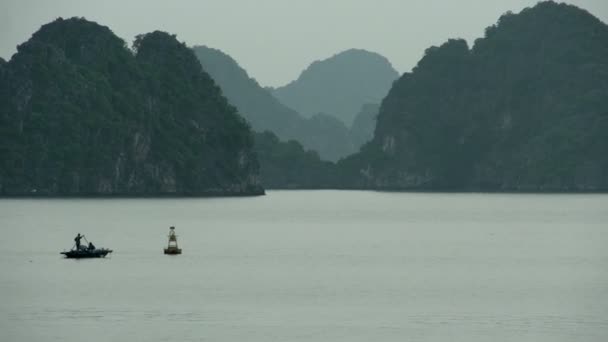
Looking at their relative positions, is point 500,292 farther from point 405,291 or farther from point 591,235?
point 591,235

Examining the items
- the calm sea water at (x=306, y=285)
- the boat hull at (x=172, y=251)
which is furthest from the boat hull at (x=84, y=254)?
the boat hull at (x=172, y=251)

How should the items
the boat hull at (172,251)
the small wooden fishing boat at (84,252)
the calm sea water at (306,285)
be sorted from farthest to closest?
the boat hull at (172,251), the small wooden fishing boat at (84,252), the calm sea water at (306,285)

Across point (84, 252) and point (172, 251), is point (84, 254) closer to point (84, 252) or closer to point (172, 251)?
point (84, 252)

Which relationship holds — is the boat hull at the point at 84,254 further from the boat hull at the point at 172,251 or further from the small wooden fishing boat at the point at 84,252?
the boat hull at the point at 172,251

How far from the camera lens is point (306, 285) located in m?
65.4

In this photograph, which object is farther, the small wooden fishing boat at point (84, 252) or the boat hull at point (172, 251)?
the boat hull at point (172, 251)

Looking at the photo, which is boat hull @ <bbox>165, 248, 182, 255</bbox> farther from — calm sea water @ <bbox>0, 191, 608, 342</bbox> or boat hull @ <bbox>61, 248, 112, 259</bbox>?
boat hull @ <bbox>61, 248, 112, 259</bbox>

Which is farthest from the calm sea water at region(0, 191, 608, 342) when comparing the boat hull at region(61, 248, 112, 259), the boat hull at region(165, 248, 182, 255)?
the boat hull at region(165, 248, 182, 255)

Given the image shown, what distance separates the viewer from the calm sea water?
48.5 meters

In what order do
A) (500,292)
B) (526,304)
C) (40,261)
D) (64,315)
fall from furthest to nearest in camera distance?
(40,261), (500,292), (526,304), (64,315)

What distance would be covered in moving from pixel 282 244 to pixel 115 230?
22.7 metres

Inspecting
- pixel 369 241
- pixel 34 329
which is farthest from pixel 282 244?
pixel 34 329

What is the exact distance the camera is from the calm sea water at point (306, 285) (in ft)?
159

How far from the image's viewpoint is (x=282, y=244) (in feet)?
333
